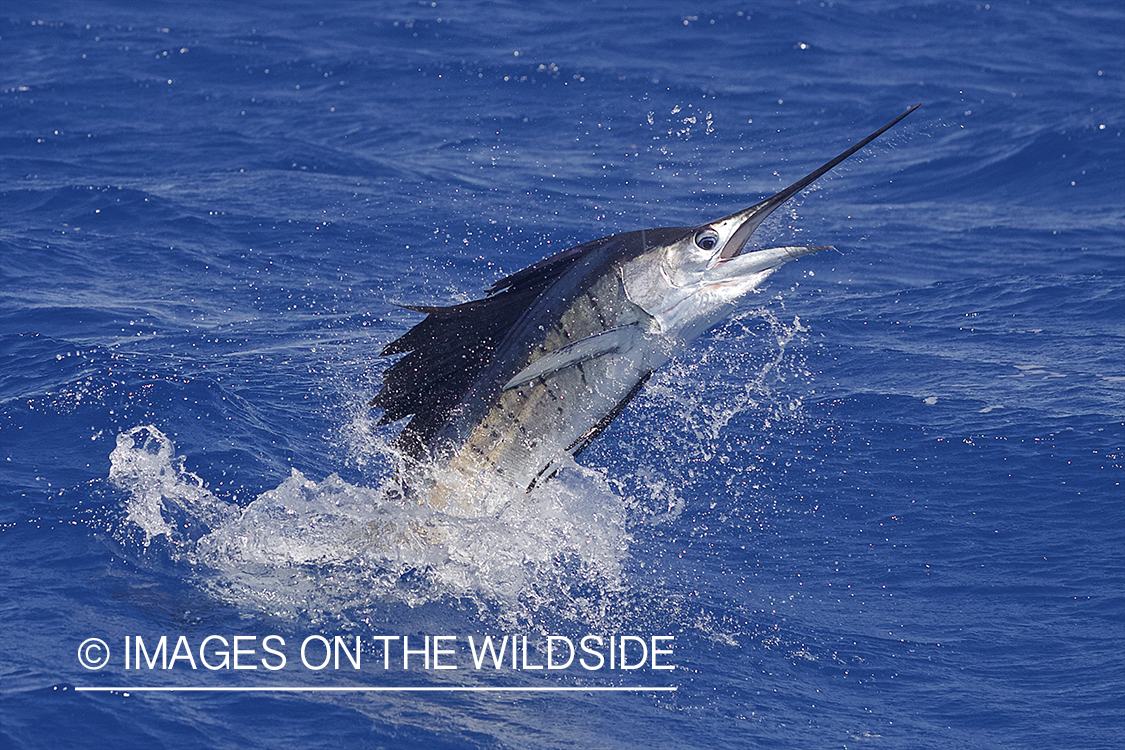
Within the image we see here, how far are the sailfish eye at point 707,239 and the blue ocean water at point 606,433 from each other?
2.97 feet

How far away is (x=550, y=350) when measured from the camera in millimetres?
6426

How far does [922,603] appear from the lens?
8.05 meters

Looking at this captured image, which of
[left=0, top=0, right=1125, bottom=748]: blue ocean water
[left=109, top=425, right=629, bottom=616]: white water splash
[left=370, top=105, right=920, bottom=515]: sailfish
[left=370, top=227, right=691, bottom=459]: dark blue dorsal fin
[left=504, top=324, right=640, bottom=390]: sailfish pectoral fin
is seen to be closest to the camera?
[left=504, top=324, right=640, bottom=390]: sailfish pectoral fin

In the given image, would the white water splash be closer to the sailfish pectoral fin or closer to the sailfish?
the sailfish

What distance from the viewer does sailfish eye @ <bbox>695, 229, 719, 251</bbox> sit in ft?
20.4

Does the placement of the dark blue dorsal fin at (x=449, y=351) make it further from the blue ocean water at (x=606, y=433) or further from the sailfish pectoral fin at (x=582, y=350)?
the blue ocean water at (x=606, y=433)

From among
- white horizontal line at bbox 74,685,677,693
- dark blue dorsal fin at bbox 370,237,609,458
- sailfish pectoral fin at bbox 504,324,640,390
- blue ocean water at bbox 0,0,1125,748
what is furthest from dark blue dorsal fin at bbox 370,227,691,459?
white horizontal line at bbox 74,685,677,693

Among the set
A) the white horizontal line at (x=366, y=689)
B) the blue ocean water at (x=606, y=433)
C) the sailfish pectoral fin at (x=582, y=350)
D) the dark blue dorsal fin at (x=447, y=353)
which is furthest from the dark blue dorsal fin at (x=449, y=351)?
the white horizontal line at (x=366, y=689)

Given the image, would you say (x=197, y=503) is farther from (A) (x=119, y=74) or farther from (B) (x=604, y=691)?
(A) (x=119, y=74)

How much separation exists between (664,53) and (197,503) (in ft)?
42.5

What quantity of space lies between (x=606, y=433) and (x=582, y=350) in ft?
11.6

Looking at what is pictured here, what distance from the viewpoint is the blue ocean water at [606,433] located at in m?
6.86


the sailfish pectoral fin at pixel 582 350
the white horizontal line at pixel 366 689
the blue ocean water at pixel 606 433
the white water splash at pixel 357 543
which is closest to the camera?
the sailfish pectoral fin at pixel 582 350

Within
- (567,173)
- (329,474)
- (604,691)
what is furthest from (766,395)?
(567,173)
